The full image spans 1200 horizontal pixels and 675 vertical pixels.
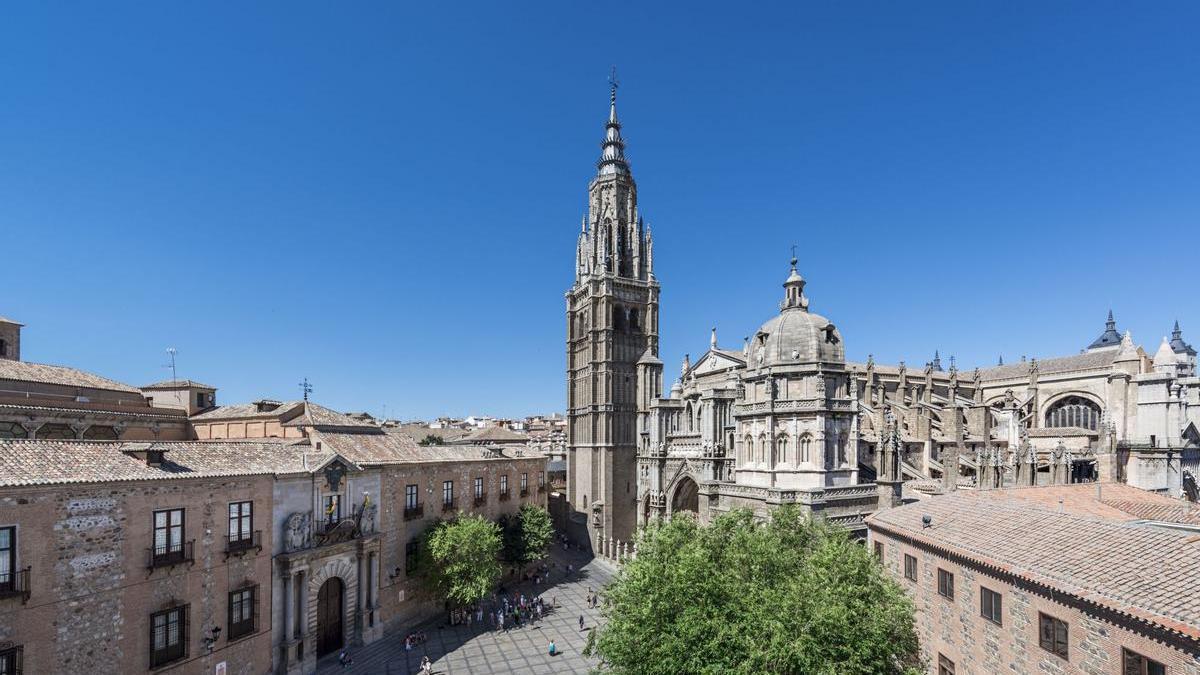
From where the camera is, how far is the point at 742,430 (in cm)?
3762

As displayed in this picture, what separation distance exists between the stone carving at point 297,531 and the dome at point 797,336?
28.1 metres

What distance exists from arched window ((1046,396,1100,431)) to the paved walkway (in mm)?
50393

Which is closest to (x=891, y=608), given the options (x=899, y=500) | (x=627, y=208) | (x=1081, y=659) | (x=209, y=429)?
(x=1081, y=659)

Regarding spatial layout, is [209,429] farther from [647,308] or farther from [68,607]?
[647,308]

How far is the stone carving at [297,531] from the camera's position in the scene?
2734 cm

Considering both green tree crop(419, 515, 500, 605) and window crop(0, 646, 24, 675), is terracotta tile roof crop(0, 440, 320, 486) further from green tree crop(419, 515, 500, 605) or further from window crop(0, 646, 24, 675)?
green tree crop(419, 515, 500, 605)

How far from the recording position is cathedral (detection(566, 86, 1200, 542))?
33656 mm

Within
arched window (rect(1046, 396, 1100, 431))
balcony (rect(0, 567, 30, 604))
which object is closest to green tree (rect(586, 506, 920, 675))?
balcony (rect(0, 567, 30, 604))

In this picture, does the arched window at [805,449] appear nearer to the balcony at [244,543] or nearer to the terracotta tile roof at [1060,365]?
the balcony at [244,543]

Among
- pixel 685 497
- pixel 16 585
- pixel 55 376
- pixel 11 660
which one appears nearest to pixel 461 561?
pixel 11 660

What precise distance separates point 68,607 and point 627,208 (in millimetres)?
54897

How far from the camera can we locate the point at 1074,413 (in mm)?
54156

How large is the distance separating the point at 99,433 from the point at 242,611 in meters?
18.4

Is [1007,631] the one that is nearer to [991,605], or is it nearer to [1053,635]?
[991,605]
